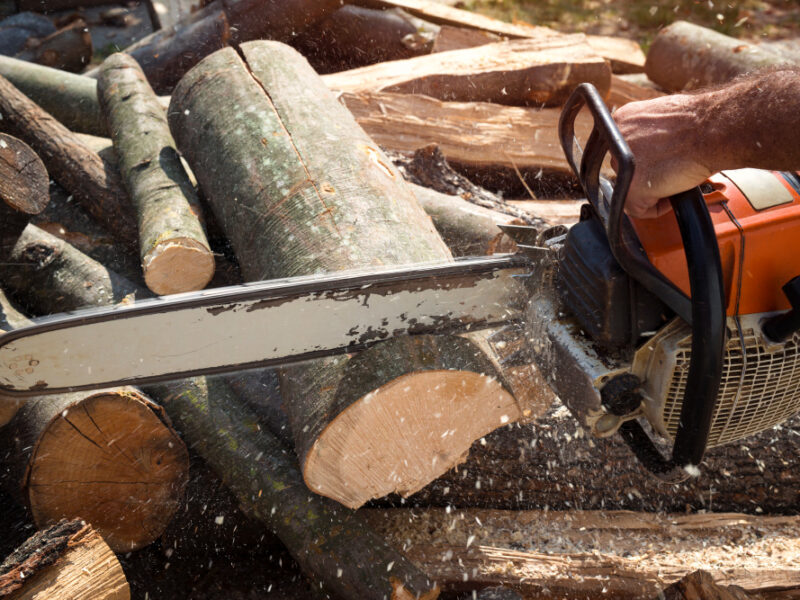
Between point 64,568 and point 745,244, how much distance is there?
5.53 ft

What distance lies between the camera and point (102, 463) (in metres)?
1.97

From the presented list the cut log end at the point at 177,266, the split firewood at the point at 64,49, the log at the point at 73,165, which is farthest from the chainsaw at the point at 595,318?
the split firewood at the point at 64,49

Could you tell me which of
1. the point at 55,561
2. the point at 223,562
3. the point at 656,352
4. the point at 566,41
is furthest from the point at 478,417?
the point at 566,41

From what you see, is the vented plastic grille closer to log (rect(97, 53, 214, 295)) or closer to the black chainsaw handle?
the black chainsaw handle

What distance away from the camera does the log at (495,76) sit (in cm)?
378

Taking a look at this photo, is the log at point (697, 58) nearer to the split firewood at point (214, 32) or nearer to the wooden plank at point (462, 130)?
the wooden plank at point (462, 130)

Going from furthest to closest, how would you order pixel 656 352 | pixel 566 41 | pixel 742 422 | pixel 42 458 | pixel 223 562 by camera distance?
pixel 566 41, pixel 223 562, pixel 42 458, pixel 742 422, pixel 656 352

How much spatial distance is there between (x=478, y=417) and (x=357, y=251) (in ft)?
1.86

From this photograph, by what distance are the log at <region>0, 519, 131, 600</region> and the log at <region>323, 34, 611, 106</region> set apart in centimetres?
270

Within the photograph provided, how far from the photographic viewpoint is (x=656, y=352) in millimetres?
1568

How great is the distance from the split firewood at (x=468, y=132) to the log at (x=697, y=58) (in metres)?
1.38

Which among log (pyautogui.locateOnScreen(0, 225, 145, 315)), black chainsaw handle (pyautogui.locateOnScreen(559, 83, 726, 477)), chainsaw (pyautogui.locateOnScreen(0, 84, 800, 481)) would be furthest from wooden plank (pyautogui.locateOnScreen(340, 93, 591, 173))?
black chainsaw handle (pyautogui.locateOnScreen(559, 83, 726, 477))

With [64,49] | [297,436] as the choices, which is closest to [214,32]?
[64,49]

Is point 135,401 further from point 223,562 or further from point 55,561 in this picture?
point 223,562
